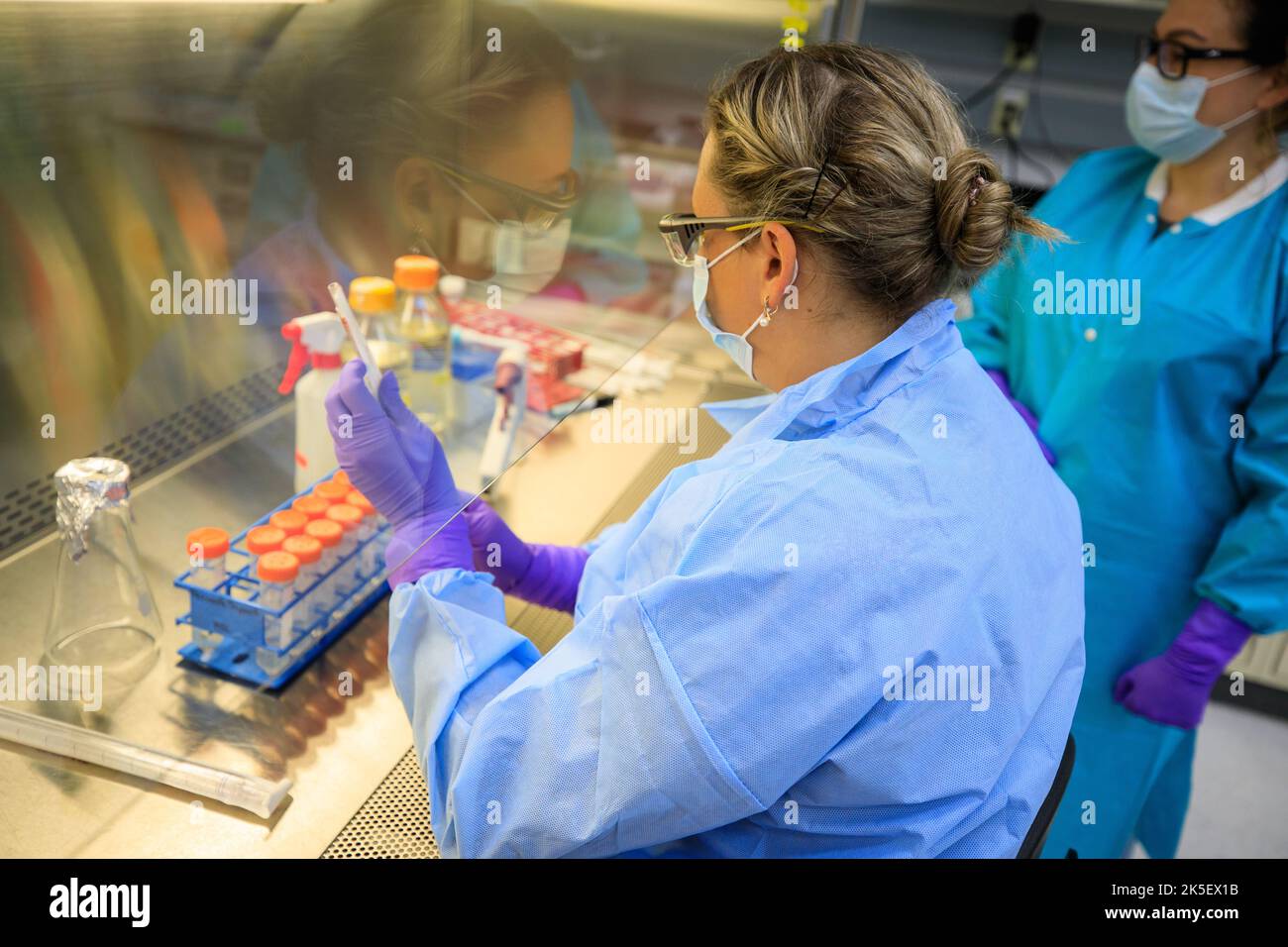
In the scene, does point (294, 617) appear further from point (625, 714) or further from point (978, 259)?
point (978, 259)

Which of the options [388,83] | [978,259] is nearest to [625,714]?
[978,259]

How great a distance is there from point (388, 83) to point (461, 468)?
427mm

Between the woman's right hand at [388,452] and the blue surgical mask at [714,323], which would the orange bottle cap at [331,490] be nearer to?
the woman's right hand at [388,452]

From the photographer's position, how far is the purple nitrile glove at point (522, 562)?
1.20m

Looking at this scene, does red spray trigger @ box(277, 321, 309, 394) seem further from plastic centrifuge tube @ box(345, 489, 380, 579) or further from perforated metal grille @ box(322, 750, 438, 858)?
perforated metal grille @ box(322, 750, 438, 858)

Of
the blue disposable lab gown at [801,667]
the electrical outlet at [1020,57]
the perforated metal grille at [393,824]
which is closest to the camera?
the blue disposable lab gown at [801,667]

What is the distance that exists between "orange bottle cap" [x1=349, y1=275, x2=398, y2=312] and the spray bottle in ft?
0.11

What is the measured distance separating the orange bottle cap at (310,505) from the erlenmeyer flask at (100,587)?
17cm

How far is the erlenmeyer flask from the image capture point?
0.93 meters

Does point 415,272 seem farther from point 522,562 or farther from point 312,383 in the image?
point 522,562

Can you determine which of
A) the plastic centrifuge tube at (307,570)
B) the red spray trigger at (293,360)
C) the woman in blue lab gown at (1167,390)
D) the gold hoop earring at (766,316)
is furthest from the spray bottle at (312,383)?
the woman in blue lab gown at (1167,390)

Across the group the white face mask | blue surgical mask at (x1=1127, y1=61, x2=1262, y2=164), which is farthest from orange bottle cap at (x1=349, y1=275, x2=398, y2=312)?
blue surgical mask at (x1=1127, y1=61, x2=1262, y2=164)

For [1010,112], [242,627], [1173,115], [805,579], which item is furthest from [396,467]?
[1010,112]

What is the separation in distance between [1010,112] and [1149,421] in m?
1.65
